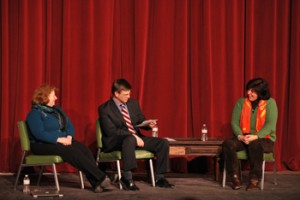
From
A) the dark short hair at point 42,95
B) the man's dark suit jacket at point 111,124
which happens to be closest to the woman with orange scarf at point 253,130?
the man's dark suit jacket at point 111,124

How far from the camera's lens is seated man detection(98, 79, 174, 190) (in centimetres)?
589

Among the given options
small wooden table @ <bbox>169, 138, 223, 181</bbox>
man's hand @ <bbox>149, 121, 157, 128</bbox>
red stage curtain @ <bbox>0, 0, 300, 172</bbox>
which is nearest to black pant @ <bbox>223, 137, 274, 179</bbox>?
small wooden table @ <bbox>169, 138, 223, 181</bbox>

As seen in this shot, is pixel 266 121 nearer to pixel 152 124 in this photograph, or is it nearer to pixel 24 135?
pixel 152 124

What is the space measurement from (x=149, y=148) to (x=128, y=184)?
1.50 ft

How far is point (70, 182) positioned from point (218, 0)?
2768mm

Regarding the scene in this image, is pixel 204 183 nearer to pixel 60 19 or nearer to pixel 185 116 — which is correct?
pixel 185 116

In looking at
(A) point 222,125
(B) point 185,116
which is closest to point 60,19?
(B) point 185,116

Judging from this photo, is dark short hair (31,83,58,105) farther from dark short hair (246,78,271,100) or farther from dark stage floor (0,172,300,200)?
dark short hair (246,78,271,100)

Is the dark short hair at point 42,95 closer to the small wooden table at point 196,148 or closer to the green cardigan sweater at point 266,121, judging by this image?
the small wooden table at point 196,148

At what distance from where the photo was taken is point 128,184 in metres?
5.86

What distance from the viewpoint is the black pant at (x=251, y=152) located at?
5945 millimetres

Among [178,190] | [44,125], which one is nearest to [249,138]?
[178,190]

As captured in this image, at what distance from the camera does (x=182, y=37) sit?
7.15 metres

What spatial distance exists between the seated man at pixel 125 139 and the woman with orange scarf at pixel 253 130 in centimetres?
65
